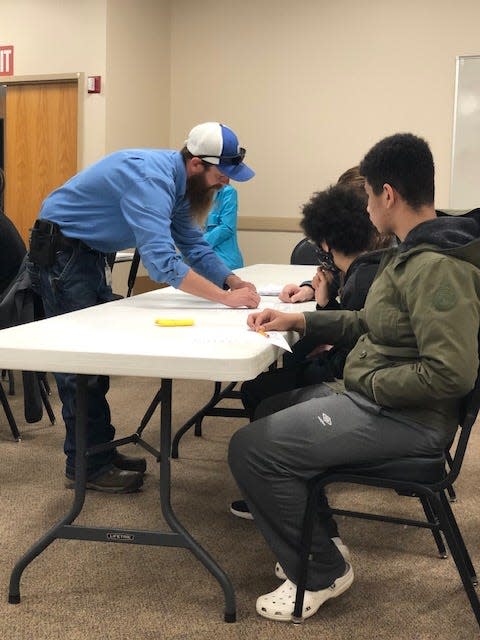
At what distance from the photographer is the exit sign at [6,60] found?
227 inches

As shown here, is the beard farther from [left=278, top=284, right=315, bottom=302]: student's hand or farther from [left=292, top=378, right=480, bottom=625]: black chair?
[left=292, top=378, right=480, bottom=625]: black chair

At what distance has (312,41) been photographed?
5.64 metres

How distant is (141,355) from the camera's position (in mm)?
1514

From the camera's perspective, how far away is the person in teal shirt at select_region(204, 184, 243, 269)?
15.1ft

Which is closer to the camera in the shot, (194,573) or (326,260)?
(194,573)

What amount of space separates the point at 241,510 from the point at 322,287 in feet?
2.42

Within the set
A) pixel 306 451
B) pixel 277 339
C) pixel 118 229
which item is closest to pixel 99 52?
pixel 118 229

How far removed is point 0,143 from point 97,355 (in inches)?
197

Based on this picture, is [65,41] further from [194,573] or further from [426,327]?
[426,327]

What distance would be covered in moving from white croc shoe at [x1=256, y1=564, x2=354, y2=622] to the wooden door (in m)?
4.62

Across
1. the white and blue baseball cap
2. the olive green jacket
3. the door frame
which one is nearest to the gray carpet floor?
the olive green jacket

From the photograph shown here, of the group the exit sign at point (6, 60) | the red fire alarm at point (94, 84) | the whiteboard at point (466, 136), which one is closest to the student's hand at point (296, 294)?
the whiteboard at point (466, 136)

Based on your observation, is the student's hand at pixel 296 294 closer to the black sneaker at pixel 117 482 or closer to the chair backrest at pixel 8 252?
the black sneaker at pixel 117 482

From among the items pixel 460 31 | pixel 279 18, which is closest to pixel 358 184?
pixel 460 31
